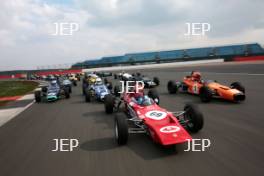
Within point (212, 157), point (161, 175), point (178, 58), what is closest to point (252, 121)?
point (212, 157)

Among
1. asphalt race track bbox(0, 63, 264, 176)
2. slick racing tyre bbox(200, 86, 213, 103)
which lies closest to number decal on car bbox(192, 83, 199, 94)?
slick racing tyre bbox(200, 86, 213, 103)

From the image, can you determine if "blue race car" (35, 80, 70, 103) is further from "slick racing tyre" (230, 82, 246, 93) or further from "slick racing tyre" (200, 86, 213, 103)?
"slick racing tyre" (230, 82, 246, 93)

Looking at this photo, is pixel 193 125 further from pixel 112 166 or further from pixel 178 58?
pixel 178 58

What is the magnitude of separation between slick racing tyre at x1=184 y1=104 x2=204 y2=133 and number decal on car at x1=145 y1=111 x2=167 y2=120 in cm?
66

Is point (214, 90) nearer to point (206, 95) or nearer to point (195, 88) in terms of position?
point (206, 95)

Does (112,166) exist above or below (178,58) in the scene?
below

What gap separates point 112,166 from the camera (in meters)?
5.02

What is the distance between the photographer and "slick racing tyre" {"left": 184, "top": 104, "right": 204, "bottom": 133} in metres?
6.51

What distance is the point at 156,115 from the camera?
A: 6.54 metres

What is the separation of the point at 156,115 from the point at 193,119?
3.01ft

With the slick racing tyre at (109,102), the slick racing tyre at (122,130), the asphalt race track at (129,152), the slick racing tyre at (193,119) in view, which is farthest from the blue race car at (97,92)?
the slick racing tyre at (122,130)

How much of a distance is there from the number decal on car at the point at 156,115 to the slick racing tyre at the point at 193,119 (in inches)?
26.0

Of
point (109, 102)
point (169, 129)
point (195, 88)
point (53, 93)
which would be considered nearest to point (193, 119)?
point (169, 129)

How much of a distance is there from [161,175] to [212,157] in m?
1.24
